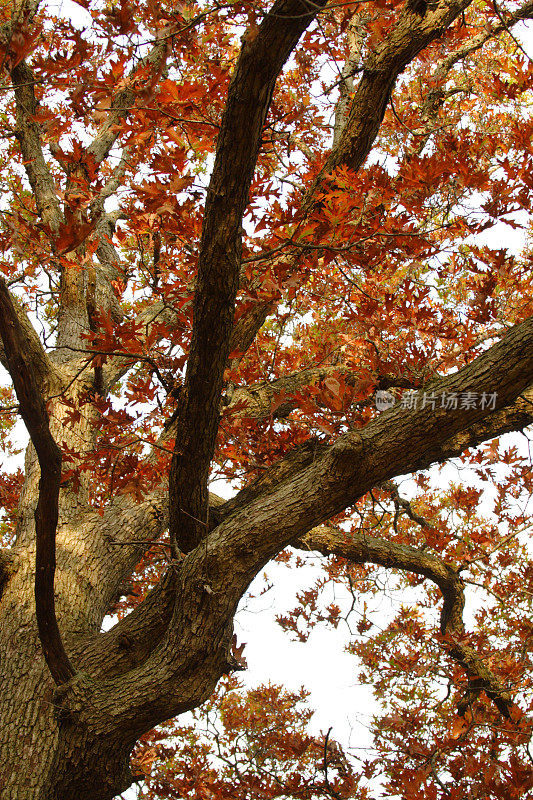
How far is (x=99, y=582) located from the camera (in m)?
3.06

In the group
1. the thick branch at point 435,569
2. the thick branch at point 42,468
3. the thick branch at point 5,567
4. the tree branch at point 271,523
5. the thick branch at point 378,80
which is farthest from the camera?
the thick branch at point 435,569

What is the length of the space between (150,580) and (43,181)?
3969mm

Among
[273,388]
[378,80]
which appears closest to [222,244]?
[378,80]

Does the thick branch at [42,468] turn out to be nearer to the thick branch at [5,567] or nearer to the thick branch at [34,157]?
the thick branch at [5,567]

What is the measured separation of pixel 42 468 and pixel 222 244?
1.05 m

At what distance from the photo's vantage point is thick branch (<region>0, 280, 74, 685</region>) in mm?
1590

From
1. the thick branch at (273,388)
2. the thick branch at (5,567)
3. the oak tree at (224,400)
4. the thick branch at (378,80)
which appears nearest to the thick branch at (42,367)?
the oak tree at (224,400)

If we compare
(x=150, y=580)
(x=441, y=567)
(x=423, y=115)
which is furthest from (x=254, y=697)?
(x=423, y=115)

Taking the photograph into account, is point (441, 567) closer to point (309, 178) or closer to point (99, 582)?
point (99, 582)

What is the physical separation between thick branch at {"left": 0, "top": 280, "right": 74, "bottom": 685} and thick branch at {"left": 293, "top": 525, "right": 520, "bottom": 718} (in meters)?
2.04

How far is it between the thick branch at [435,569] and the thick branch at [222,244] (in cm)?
175

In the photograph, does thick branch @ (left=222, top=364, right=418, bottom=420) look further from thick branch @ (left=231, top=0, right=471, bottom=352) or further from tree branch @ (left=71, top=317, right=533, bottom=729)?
tree branch @ (left=71, top=317, right=533, bottom=729)

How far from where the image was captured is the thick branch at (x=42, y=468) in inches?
62.6

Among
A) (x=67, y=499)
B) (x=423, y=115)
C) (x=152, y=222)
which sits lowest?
(x=67, y=499)
